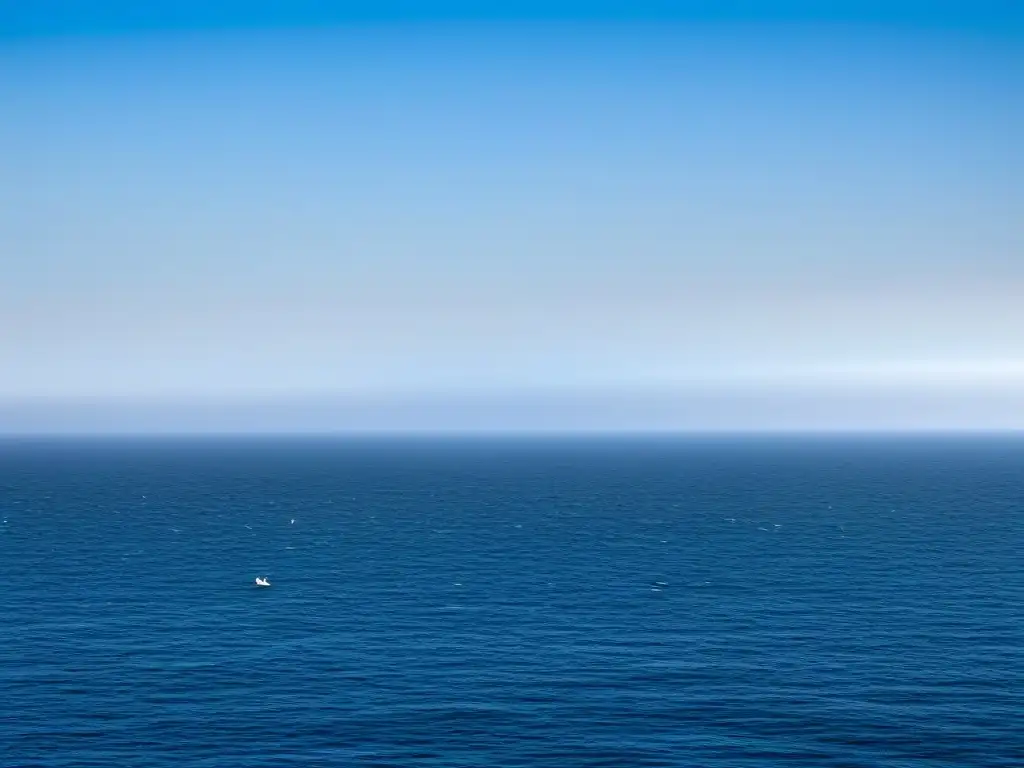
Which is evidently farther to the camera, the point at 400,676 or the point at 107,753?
the point at 400,676

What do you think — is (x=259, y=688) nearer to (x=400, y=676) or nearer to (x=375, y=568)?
(x=400, y=676)

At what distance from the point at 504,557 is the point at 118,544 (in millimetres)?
55747

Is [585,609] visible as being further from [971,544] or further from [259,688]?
[971,544]

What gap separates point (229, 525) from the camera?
172 meters

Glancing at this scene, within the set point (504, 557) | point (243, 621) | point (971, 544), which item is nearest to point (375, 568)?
point (504, 557)

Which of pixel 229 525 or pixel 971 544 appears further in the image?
pixel 229 525

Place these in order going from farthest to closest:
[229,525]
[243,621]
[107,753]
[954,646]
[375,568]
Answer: [229,525]
[375,568]
[243,621]
[954,646]
[107,753]

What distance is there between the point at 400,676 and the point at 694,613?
3308cm

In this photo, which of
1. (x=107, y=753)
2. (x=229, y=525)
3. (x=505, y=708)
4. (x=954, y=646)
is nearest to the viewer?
(x=107, y=753)

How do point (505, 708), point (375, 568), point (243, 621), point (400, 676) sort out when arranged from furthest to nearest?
point (375, 568) → point (243, 621) → point (400, 676) → point (505, 708)

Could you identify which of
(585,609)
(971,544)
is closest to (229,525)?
(585,609)

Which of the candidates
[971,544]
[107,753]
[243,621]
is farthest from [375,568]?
[971,544]

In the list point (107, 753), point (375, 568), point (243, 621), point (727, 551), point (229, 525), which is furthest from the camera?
point (229, 525)

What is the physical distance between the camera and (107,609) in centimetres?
9875
